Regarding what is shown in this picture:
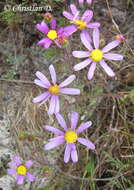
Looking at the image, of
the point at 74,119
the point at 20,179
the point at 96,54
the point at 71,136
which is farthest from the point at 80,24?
the point at 20,179

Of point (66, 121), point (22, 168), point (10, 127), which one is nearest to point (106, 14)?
point (66, 121)

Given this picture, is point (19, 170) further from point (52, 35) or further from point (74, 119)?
point (52, 35)

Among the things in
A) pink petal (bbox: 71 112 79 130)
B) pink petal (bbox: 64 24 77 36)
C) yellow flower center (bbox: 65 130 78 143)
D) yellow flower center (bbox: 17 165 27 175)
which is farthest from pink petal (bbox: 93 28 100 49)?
yellow flower center (bbox: 17 165 27 175)

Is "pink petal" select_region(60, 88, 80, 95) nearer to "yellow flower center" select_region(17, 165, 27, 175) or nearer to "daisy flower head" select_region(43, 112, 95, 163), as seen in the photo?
"daisy flower head" select_region(43, 112, 95, 163)

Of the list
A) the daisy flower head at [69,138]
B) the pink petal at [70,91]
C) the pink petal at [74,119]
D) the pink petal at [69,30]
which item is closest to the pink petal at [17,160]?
the daisy flower head at [69,138]

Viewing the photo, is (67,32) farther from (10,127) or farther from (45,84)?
(10,127)

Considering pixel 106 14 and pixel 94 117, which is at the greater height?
pixel 106 14
